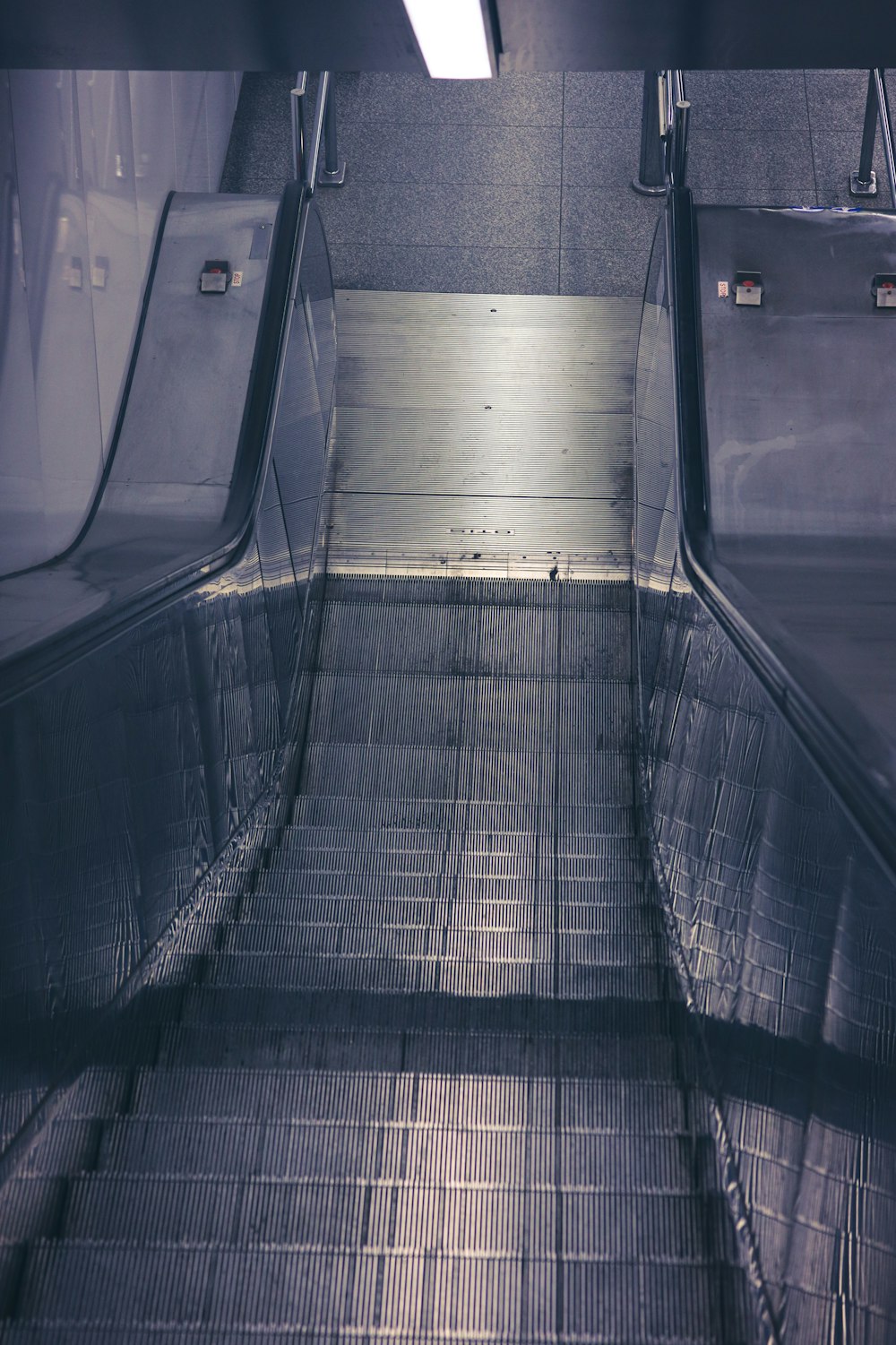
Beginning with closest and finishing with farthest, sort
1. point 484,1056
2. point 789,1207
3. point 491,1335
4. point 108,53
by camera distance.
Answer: point 789,1207
point 491,1335
point 484,1056
point 108,53

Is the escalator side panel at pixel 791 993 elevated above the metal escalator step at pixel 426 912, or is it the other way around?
the metal escalator step at pixel 426 912

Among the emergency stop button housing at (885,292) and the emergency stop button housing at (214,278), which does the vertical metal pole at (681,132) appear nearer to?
the emergency stop button housing at (885,292)

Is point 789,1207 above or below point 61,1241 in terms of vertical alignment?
above

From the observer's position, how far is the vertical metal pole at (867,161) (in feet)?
22.8

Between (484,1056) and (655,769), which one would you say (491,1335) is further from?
(655,769)

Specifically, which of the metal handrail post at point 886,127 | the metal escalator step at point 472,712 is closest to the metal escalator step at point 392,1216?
the metal escalator step at point 472,712

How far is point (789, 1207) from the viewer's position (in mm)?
1866

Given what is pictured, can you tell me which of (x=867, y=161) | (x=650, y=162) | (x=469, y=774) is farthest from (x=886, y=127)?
(x=469, y=774)

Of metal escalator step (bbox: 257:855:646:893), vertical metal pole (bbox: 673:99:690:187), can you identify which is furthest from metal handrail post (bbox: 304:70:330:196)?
metal escalator step (bbox: 257:855:646:893)

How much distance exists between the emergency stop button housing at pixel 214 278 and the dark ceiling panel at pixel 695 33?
2264mm

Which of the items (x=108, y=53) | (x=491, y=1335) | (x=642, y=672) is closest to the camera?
(x=491, y=1335)

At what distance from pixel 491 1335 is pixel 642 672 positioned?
299 cm

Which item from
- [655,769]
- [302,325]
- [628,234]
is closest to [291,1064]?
[655,769]

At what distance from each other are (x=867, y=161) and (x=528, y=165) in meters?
2.10
